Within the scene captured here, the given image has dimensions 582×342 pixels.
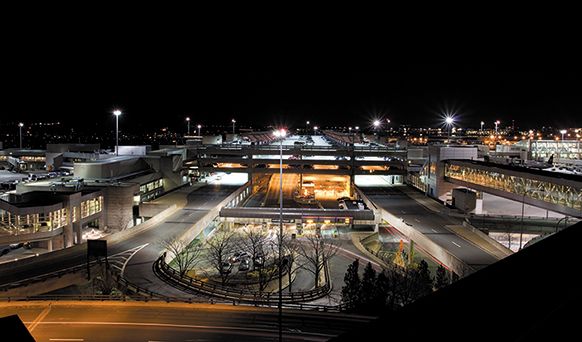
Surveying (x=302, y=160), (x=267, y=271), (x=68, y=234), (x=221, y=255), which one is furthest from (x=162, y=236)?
(x=302, y=160)

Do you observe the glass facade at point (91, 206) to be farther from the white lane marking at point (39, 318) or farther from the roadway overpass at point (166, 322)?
the white lane marking at point (39, 318)

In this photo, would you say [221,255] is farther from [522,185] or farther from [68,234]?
[522,185]

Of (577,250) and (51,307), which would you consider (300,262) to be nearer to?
(51,307)

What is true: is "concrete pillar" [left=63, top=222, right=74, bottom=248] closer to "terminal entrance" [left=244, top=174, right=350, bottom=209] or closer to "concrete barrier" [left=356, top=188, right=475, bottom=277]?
"terminal entrance" [left=244, top=174, right=350, bottom=209]

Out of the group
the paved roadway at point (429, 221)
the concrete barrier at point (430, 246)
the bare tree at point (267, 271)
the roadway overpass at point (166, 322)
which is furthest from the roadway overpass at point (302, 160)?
the roadway overpass at point (166, 322)

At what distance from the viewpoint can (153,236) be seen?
122ft

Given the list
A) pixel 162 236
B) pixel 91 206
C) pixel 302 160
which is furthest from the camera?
pixel 302 160

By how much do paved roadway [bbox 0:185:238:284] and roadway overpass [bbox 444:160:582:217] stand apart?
2975 centimetres

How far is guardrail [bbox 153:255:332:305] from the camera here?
25656mm

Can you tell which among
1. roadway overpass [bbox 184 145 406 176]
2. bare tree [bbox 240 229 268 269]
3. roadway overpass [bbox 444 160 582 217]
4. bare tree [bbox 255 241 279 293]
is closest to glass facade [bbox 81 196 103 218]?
bare tree [bbox 240 229 268 269]

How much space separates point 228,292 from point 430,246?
16.7 metres

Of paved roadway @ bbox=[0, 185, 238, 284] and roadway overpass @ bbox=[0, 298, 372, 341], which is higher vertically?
paved roadway @ bbox=[0, 185, 238, 284]

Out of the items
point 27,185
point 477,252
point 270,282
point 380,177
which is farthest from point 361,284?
point 380,177

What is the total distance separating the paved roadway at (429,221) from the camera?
31234mm
